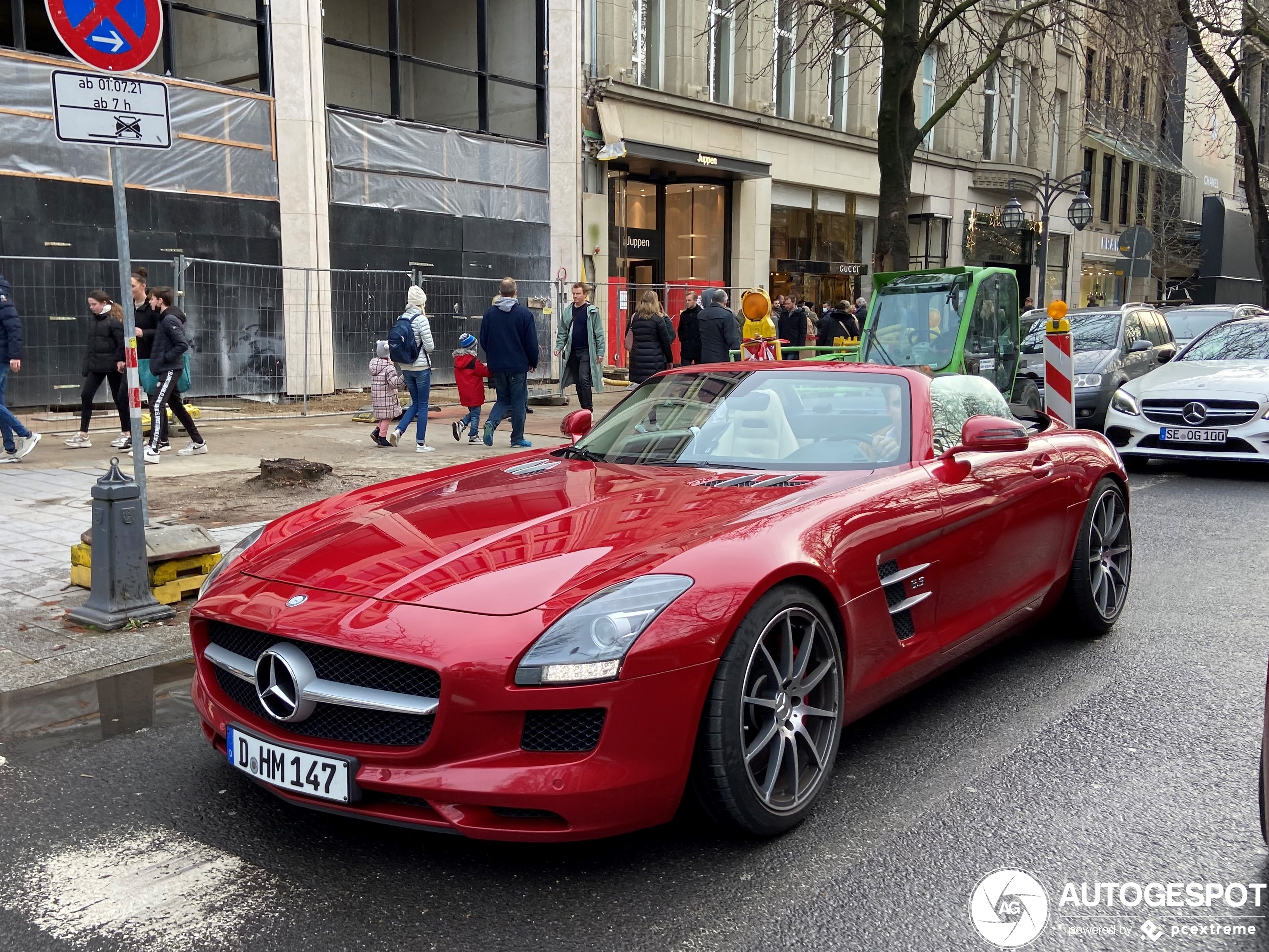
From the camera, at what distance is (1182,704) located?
4445 mm

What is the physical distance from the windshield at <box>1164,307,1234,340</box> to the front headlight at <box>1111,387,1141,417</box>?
7672mm

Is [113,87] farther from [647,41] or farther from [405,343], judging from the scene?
[647,41]

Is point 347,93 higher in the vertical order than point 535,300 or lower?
higher

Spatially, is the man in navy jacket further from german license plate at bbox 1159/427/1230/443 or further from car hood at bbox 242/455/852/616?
car hood at bbox 242/455/852/616

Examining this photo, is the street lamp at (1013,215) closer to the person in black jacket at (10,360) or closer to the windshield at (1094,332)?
the windshield at (1094,332)

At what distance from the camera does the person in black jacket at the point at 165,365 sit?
1088cm

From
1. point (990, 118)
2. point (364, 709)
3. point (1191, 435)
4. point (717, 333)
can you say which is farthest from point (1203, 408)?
point (990, 118)

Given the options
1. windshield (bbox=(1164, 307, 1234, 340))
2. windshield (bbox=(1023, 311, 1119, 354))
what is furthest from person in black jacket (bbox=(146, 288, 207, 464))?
windshield (bbox=(1164, 307, 1234, 340))

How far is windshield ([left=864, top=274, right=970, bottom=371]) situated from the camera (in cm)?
1334

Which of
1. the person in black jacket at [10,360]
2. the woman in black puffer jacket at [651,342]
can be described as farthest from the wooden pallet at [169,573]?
the woman in black puffer jacket at [651,342]

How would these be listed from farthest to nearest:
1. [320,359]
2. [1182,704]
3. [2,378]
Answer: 1. [320,359]
2. [2,378]
3. [1182,704]

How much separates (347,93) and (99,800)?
20.3 metres

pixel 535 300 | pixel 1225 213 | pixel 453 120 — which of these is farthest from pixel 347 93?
pixel 1225 213

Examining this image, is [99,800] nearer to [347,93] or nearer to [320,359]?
[320,359]
